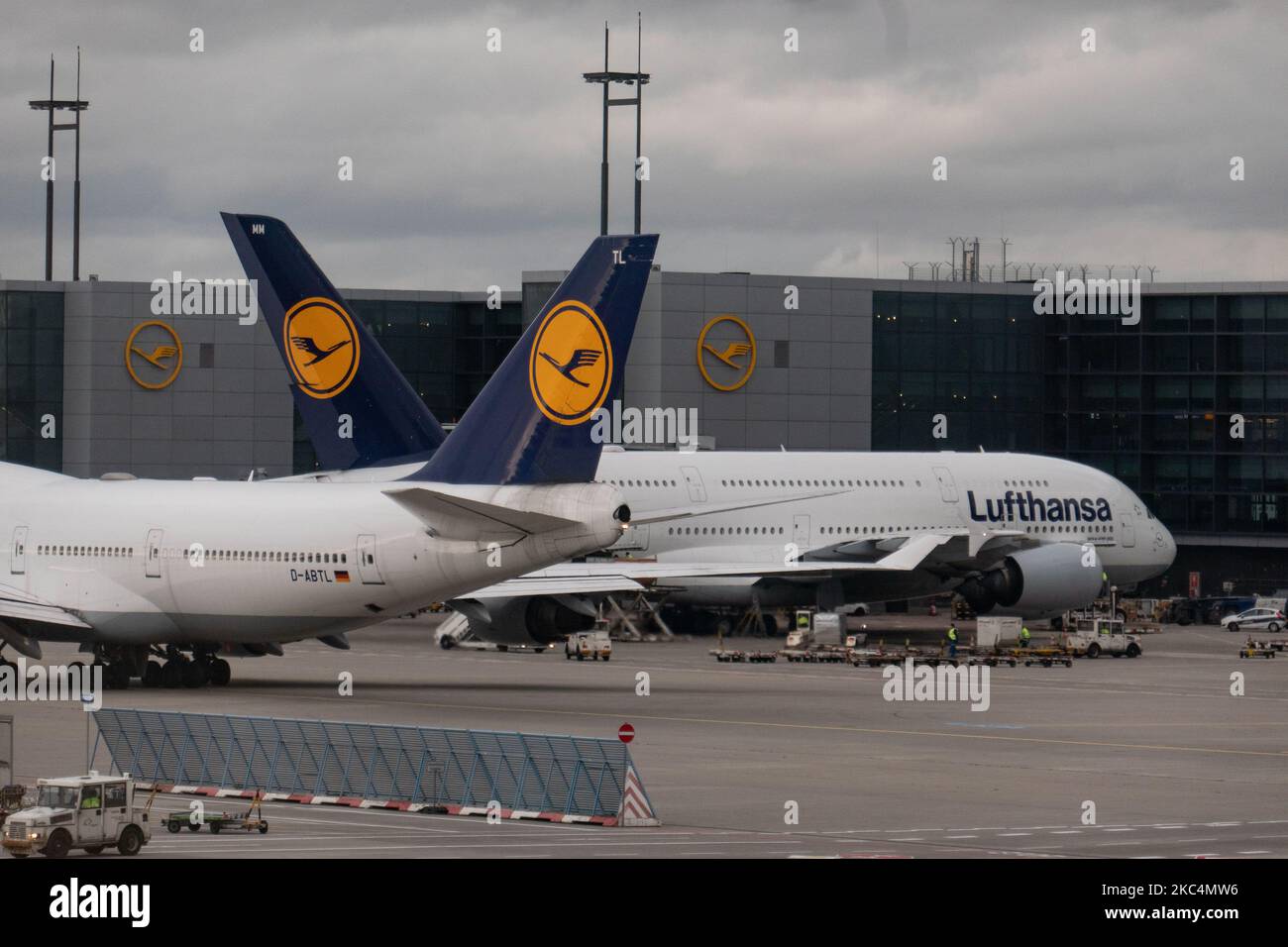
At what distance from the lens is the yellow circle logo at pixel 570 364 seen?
41156 millimetres

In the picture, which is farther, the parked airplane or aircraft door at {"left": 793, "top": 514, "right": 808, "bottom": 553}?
aircraft door at {"left": 793, "top": 514, "right": 808, "bottom": 553}

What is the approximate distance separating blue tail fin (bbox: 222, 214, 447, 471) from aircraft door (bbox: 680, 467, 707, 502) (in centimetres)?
2056

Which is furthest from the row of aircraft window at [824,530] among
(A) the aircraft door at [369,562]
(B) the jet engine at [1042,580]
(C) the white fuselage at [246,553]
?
(A) the aircraft door at [369,562]

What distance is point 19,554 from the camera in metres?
48.0

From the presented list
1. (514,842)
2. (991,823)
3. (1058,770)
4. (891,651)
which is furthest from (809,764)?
(891,651)

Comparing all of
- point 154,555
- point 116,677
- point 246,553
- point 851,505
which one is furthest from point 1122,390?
point 154,555

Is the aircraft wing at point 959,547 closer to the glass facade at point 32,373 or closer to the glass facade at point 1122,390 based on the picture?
the glass facade at point 1122,390

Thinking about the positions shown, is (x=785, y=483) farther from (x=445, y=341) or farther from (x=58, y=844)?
(x=58, y=844)

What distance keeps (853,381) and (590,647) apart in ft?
136

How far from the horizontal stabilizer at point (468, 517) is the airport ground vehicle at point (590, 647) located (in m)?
19.7

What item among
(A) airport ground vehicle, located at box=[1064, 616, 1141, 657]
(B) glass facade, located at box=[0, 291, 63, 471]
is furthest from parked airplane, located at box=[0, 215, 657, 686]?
(B) glass facade, located at box=[0, 291, 63, 471]

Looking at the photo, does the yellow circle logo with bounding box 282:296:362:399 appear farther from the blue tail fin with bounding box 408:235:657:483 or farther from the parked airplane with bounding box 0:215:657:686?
the blue tail fin with bounding box 408:235:657:483

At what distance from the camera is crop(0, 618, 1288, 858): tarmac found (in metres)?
25.4

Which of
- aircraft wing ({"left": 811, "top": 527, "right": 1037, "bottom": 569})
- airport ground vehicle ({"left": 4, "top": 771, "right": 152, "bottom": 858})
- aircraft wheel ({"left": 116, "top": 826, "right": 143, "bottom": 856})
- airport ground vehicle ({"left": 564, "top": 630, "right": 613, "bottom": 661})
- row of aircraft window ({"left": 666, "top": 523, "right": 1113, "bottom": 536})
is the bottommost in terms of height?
airport ground vehicle ({"left": 564, "top": 630, "right": 613, "bottom": 661})
